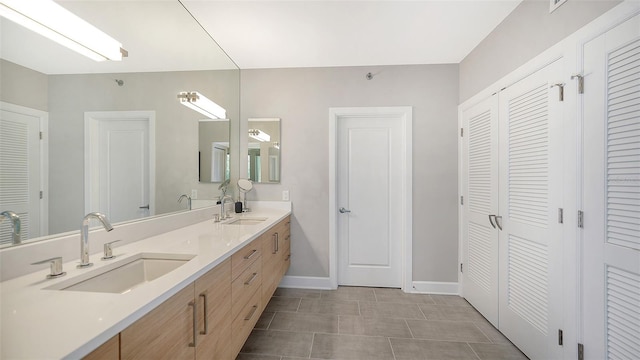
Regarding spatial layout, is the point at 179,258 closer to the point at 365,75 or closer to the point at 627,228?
the point at 627,228

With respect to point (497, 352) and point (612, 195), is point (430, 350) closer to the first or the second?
point (497, 352)

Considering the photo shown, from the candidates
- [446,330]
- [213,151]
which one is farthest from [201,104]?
[446,330]

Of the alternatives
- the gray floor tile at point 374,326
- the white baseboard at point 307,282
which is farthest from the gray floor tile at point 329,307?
the white baseboard at point 307,282

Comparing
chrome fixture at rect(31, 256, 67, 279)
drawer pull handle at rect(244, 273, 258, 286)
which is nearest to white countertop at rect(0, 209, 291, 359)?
chrome fixture at rect(31, 256, 67, 279)

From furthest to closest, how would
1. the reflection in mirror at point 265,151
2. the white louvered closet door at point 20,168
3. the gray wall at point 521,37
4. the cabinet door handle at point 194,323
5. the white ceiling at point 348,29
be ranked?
the reflection in mirror at point 265,151, the white ceiling at point 348,29, the gray wall at point 521,37, the cabinet door handle at point 194,323, the white louvered closet door at point 20,168

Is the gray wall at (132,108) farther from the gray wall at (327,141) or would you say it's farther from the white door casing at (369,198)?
the white door casing at (369,198)

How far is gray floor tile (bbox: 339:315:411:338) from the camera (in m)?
1.99

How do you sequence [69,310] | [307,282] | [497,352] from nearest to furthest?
[69,310] → [497,352] → [307,282]

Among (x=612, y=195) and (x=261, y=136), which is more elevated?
(x=261, y=136)

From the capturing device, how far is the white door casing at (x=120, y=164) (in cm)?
119

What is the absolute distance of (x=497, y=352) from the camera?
70.6 inches

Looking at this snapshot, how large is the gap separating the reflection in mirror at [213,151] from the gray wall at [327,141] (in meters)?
0.47

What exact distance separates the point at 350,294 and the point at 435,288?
3.15 feet

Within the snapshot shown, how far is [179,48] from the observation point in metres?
1.85
